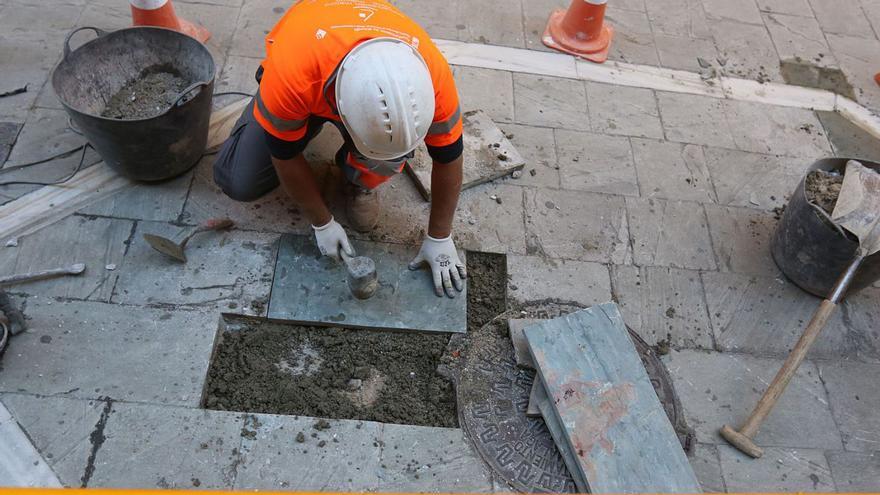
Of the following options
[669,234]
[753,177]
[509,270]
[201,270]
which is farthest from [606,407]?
[753,177]

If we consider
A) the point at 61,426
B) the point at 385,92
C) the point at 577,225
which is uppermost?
the point at 385,92

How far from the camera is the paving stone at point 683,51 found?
15.4 ft

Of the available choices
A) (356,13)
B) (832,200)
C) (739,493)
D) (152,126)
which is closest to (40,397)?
(152,126)

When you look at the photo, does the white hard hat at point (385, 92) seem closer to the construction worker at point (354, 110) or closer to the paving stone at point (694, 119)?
the construction worker at point (354, 110)

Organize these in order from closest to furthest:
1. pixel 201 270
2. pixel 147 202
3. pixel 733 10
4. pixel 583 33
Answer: pixel 201 270, pixel 147 202, pixel 583 33, pixel 733 10

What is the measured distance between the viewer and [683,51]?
482 cm

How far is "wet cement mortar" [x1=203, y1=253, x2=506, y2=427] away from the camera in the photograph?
2.72 metres

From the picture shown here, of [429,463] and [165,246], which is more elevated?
[165,246]

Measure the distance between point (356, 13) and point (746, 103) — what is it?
10.5ft

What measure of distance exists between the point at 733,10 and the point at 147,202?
190 inches

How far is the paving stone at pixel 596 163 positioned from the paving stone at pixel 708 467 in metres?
1.56

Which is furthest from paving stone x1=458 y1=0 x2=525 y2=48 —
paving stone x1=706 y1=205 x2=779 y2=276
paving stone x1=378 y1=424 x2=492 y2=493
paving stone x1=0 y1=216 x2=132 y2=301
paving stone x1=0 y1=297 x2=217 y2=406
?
paving stone x1=378 y1=424 x2=492 y2=493

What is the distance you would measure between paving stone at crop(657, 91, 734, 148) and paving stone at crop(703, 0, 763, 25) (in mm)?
1216

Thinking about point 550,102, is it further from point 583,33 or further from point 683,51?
point 683,51
